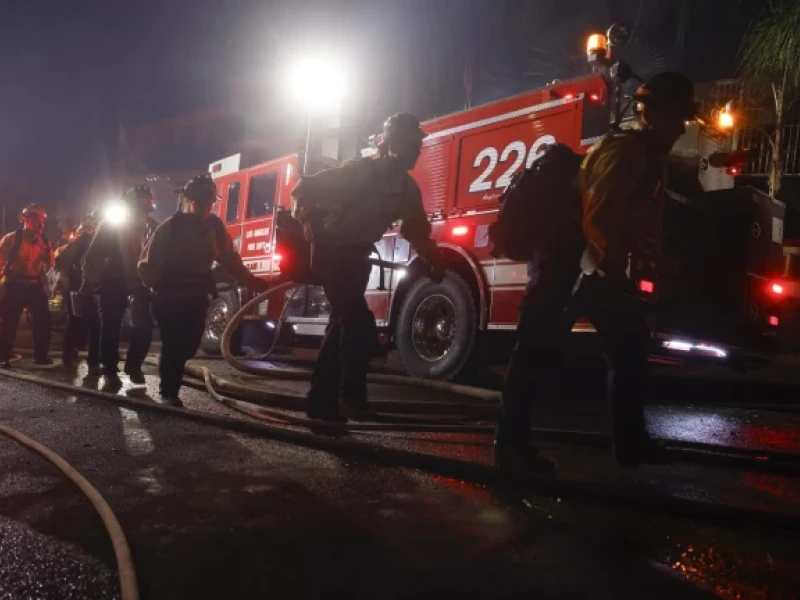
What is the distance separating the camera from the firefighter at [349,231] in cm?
371

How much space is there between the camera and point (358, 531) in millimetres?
2047

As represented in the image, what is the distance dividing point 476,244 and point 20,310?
5026 mm

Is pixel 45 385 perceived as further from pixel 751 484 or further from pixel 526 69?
pixel 526 69

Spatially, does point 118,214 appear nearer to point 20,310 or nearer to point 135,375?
point 135,375

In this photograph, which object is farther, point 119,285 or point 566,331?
point 119,285

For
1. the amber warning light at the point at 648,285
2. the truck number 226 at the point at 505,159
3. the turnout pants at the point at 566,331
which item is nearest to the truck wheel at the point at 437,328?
the truck number 226 at the point at 505,159

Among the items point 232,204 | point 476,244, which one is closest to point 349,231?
point 476,244

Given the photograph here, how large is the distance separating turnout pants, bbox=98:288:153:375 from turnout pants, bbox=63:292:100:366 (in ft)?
2.48

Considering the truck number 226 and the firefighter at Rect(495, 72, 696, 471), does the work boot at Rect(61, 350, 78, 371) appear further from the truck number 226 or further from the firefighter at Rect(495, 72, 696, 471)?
the firefighter at Rect(495, 72, 696, 471)

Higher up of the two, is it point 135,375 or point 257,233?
point 257,233

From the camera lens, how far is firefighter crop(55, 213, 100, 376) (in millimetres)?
6652

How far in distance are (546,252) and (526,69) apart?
1859 cm

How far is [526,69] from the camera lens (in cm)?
1986

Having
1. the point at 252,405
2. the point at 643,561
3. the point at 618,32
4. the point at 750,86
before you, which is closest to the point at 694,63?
the point at 750,86
